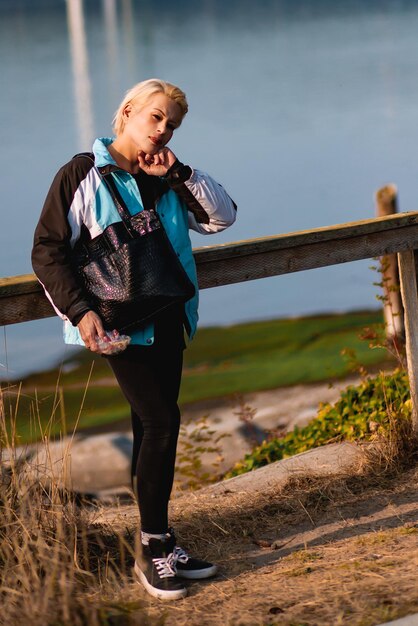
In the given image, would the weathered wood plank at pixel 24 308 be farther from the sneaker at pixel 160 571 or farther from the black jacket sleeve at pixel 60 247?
the sneaker at pixel 160 571

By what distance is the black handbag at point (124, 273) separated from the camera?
159 inches

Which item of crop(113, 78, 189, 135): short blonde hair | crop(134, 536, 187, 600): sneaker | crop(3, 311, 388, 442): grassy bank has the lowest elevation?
crop(3, 311, 388, 442): grassy bank

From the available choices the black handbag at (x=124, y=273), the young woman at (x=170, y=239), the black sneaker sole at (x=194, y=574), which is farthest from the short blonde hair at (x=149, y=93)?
the black sneaker sole at (x=194, y=574)

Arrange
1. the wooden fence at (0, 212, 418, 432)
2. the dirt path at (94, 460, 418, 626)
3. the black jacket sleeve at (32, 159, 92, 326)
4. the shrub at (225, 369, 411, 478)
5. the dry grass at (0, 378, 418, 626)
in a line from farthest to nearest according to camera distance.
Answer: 1. the shrub at (225, 369, 411, 478)
2. the wooden fence at (0, 212, 418, 432)
3. the black jacket sleeve at (32, 159, 92, 326)
4. the dirt path at (94, 460, 418, 626)
5. the dry grass at (0, 378, 418, 626)

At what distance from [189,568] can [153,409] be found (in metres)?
0.65

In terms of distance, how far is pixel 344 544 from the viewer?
15.1 ft

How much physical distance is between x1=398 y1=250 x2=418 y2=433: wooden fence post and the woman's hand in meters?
1.72

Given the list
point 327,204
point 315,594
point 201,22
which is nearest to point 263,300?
point 327,204

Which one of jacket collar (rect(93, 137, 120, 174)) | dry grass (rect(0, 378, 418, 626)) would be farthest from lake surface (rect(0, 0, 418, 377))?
jacket collar (rect(93, 137, 120, 174))

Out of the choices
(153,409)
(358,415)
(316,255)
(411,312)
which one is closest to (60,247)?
(153,409)

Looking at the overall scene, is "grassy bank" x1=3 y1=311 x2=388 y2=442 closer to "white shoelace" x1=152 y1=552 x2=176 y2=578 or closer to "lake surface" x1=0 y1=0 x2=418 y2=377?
"lake surface" x1=0 y1=0 x2=418 y2=377

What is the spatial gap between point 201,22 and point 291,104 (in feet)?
159

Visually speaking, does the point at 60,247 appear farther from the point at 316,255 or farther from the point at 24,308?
the point at 316,255

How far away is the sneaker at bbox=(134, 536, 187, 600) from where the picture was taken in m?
4.12
